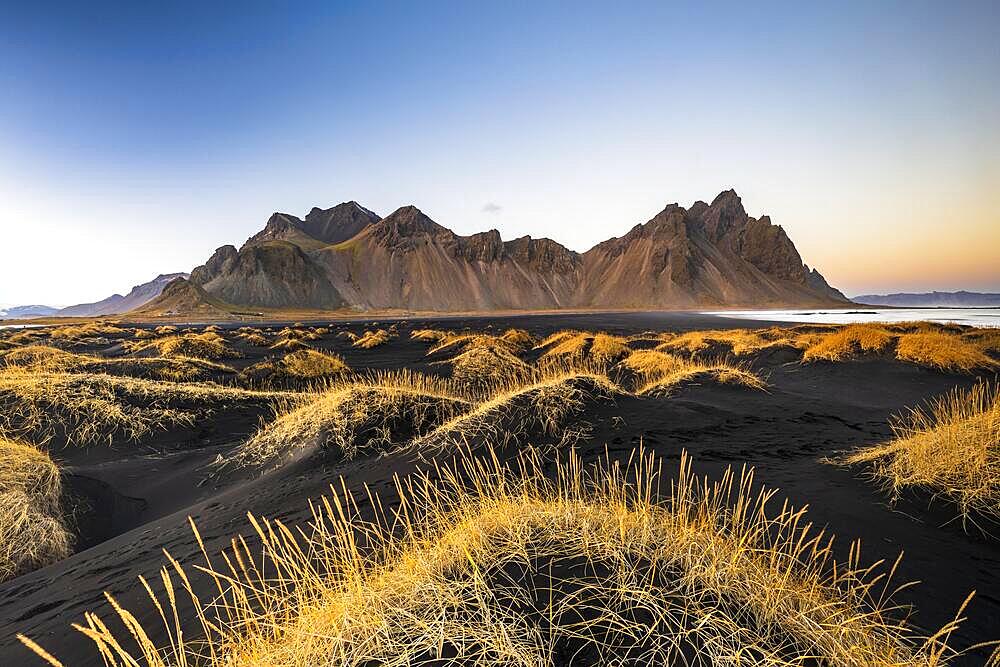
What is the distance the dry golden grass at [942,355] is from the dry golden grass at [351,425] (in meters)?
19.1

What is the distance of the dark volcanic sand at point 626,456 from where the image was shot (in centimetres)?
396

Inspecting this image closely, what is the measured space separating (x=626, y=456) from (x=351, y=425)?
19.3 ft

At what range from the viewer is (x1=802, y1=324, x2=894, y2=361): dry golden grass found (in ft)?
60.3

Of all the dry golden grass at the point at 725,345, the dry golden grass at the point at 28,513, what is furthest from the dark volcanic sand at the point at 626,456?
the dry golden grass at the point at 725,345

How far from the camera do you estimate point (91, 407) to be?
1066 centimetres

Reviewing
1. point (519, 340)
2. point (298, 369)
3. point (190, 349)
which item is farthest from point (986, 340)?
point (190, 349)

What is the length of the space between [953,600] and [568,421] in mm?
6009

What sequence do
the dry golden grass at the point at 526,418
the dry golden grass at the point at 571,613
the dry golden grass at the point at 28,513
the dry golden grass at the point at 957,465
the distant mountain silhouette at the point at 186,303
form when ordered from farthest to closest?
the distant mountain silhouette at the point at 186,303
the dry golden grass at the point at 526,418
the dry golden grass at the point at 28,513
the dry golden grass at the point at 957,465
the dry golden grass at the point at 571,613

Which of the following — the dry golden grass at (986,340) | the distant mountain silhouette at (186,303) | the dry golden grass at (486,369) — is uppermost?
the distant mountain silhouette at (186,303)

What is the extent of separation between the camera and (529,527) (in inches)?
138

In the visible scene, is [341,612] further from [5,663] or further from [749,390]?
[749,390]

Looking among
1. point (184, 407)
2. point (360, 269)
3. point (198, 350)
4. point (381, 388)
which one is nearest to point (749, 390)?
point (381, 388)

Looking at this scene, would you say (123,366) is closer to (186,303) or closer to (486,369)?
(486,369)

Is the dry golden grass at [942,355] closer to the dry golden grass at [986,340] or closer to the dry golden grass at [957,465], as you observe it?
the dry golden grass at [986,340]
